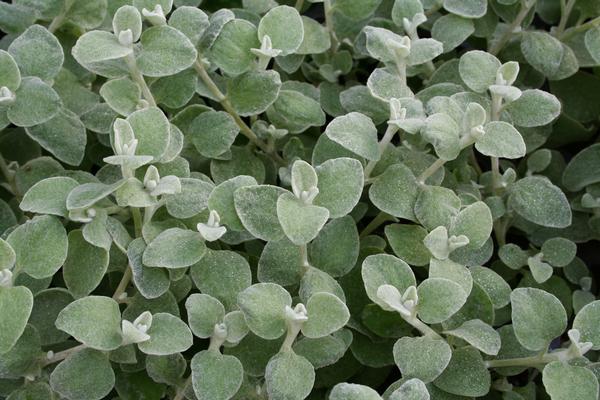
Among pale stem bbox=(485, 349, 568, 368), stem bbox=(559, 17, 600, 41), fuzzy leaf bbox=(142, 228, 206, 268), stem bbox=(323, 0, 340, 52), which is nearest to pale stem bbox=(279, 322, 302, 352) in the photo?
fuzzy leaf bbox=(142, 228, 206, 268)

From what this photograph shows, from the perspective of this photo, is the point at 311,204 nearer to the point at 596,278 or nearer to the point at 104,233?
the point at 104,233

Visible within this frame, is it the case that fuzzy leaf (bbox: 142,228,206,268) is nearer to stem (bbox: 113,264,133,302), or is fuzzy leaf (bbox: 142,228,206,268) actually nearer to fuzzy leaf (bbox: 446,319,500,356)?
stem (bbox: 113,264,133,302)

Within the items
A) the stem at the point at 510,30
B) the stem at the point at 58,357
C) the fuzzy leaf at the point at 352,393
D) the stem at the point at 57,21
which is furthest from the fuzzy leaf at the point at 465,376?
the stem at the point at 57,21

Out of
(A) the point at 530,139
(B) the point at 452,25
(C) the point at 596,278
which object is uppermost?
(B) the point at 452,25

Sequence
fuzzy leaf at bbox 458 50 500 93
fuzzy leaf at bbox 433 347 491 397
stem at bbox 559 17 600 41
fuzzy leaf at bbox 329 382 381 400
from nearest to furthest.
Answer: fuzzy leaf at bbox 329 382 381 400
fuzzy leaf at bbox 433 347 491 397
fuzzy leaf at bbox 458 50 500 93
stem at bbox 559 17 600 41

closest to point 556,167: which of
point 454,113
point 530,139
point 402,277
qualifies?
point 530,139

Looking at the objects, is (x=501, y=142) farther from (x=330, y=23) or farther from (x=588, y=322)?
(x=330, y=23)

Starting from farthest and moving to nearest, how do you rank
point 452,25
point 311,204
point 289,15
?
1. point 452,25
2. point 289,15
3. point 311,204
